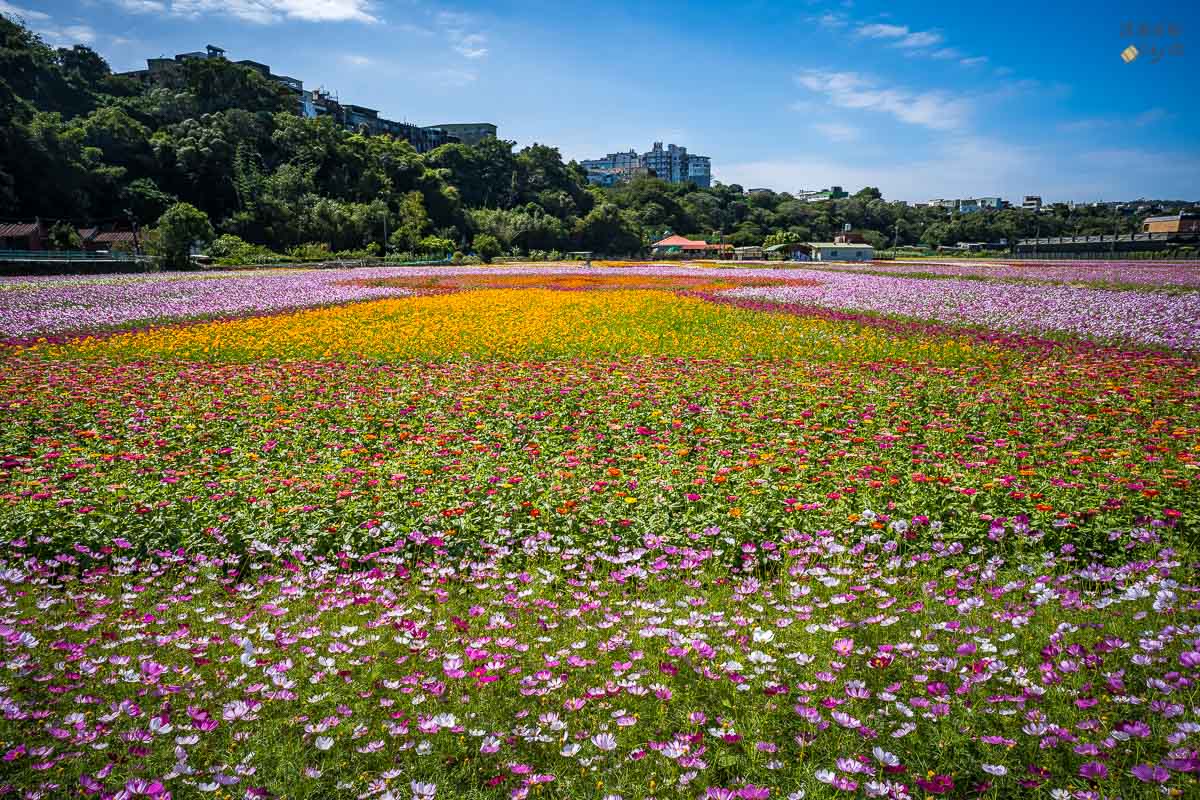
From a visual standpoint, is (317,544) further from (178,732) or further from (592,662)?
(592,662)

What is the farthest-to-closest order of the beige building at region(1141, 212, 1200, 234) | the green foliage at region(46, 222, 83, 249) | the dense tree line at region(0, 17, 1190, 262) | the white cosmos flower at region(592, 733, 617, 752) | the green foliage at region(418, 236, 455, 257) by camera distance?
the beige building at region(1141, 212, 1200, 234)
the green foliage at region(418, 236, 455, 257)
the dense tree line at region(0, 17, 1190, 262)
the green foliage at region(46, 222, 83, 249)
the white cosmos flower at region(592, 733, 617, 752)

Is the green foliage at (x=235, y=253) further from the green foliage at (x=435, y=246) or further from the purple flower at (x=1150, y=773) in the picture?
the purple flower at (x=1150, y=773)

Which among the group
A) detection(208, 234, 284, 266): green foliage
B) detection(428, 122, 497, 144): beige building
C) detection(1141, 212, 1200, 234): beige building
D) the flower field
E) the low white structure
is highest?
detection(428, 122, 497, 144): beige building

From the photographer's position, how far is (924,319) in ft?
57.7

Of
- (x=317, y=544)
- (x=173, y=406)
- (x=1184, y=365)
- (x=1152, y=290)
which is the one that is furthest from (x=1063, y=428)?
(x=1152, y=290)

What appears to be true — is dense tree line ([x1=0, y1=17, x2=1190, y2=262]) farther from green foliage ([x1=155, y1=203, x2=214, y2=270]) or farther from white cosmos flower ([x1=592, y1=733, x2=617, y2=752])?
white cosmos flower ([x1=592, y1=733, x2=617, y2=752])

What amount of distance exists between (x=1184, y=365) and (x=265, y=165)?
82.1 m

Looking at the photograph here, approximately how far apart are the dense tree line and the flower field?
153 ft

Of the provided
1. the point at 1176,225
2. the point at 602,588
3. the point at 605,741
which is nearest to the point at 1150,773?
the point at 605,741

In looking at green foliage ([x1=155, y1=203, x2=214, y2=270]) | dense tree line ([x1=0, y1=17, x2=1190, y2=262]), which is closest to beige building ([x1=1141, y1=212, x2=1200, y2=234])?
dense tree line ([x1=0, y1=17, x2=1190, y2=262])

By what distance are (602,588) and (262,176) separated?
7784 cm

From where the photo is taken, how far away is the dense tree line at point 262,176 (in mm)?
55438

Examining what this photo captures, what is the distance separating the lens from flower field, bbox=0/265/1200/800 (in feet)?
8.89

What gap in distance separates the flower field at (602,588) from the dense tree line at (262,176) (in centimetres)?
4675
